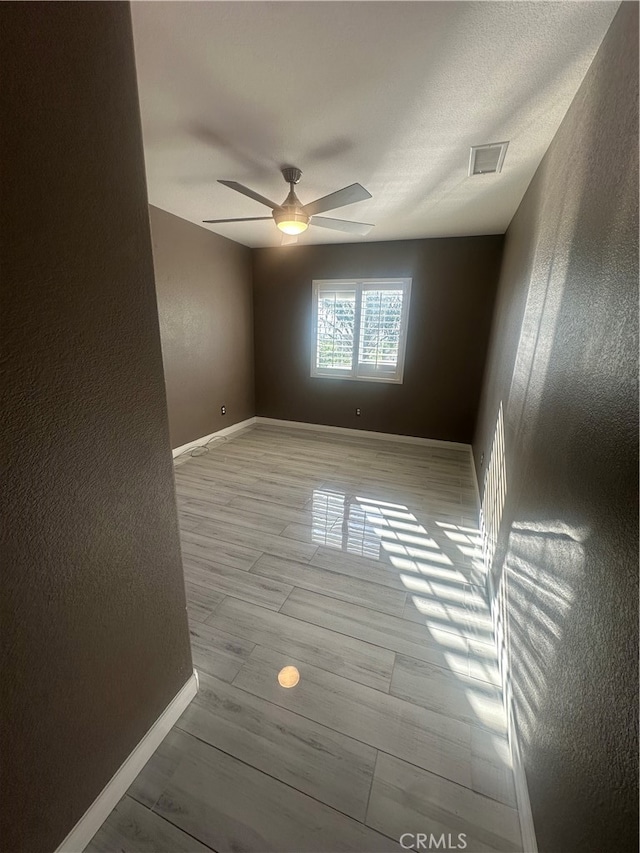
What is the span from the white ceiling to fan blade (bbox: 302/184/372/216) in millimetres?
232

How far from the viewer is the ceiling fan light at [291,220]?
7.77 feet

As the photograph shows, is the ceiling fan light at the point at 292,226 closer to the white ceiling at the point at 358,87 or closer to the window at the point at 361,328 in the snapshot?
the white ceiling at the point at 358,87

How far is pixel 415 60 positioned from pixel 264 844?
282cm

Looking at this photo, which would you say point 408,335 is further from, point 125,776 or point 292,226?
point 125,776

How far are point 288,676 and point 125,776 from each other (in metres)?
0.63

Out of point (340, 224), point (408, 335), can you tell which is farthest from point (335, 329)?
point (340, 224)

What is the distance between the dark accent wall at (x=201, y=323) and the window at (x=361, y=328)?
3.52 ft

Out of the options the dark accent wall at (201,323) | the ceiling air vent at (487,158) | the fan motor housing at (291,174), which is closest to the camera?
the ceiling air vent at (487,158)

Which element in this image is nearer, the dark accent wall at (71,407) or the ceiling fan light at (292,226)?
the dark accent wall at (71,407)

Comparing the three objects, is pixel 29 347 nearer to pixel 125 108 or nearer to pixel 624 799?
pixel 125 108

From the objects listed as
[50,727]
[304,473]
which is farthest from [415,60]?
[304,473]

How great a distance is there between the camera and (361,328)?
4.47m

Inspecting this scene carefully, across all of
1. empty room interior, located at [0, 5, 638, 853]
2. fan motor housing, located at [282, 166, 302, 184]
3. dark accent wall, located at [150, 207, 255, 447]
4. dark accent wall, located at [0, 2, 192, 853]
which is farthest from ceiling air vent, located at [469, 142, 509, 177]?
dark accent wall, located at [150, 207, 255, 447]

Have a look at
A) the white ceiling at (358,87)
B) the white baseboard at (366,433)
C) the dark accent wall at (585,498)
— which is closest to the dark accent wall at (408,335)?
the white baseboard at (366,433)
